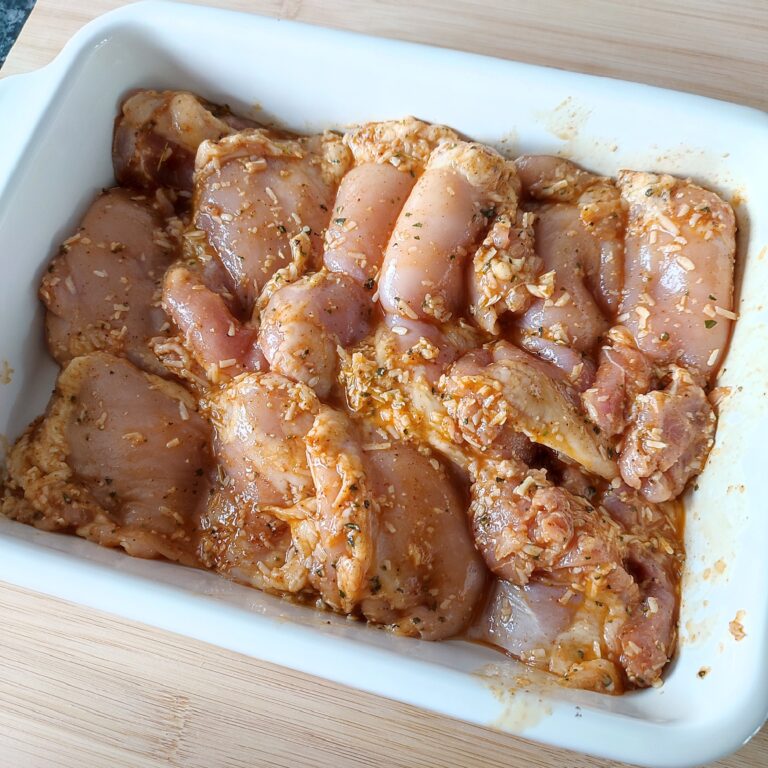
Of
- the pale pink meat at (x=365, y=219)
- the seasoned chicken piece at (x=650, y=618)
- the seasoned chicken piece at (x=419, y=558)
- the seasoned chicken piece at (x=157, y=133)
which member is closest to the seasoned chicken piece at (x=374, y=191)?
the pale pink meat at (x=365, y=219)

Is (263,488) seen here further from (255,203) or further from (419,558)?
(255,203)

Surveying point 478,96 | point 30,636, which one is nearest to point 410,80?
point 478,96

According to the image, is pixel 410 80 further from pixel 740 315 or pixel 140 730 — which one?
pixel 140 730

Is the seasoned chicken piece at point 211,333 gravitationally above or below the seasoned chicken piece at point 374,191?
below

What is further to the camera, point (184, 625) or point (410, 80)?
point (410, 80)

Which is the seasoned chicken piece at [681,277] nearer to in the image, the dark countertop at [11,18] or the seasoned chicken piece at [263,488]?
the seasoned chicken piece at [263,488]

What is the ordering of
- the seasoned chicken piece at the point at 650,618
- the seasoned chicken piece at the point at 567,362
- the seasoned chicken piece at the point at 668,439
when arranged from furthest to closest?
the seasoned chicken piece at the point at 567,362 < the seasoned chicken piece at the point at 668,439 < the seasoned chicken piece at the point at 650,618
